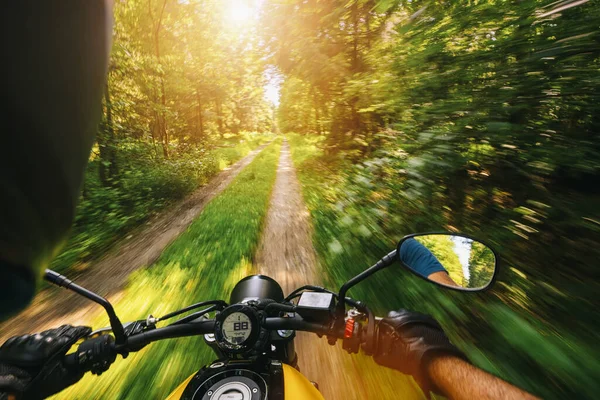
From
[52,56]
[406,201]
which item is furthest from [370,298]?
[52,56]

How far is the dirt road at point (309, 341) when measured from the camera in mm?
2443

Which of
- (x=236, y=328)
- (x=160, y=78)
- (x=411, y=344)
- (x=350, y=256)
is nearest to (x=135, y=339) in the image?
(x=236, y=328)

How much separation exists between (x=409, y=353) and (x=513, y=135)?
2495mm

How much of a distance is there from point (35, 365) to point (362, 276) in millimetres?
1346

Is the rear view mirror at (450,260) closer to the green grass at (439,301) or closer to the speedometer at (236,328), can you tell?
the speedometer at (236,328)

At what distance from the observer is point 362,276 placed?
1.29 meters

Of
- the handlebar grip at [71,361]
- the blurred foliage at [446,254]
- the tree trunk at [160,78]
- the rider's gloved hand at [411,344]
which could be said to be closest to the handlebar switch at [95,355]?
the handlebar grip at [71,361]

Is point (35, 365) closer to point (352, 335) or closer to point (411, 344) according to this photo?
point (352, 335)

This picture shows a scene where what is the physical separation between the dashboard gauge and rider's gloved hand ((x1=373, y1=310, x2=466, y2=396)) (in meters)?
0.55

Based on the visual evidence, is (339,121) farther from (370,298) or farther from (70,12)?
(70,12)

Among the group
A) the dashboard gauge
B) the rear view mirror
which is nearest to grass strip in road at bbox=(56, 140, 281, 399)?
the dashboard gauge

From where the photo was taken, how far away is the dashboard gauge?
1312mm

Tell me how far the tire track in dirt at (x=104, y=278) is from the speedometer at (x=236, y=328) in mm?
1387

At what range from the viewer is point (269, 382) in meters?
1.18
